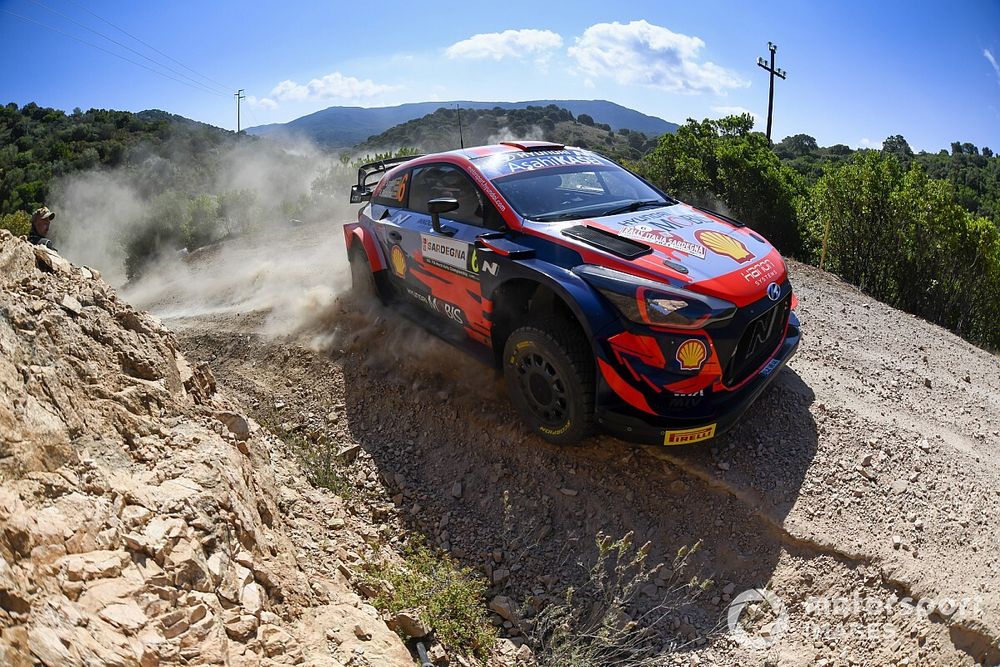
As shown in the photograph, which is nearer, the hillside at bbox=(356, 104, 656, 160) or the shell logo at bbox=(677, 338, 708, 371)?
the shell logo at bbox=(677, 338, 708, 371)

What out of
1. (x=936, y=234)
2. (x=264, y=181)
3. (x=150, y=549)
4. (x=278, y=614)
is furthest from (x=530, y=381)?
(x=264, y=181)

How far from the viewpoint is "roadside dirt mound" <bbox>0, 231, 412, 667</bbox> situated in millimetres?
1960

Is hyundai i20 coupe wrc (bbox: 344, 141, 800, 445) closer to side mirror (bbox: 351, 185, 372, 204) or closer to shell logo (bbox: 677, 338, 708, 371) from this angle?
shell logo (bbox: 677, 338, 708, 371)

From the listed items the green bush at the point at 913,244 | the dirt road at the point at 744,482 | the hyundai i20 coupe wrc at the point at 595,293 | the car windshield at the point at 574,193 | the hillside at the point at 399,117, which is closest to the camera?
the dirt road at the point at 744,482

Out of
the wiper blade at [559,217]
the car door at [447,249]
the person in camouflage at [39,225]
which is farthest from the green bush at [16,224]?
the wiper blade at [559,217]

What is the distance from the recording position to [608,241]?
3922mm

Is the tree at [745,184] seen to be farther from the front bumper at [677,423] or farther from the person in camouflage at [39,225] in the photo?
the person in camouflage at [39,225]

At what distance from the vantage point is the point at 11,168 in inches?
→ 1249

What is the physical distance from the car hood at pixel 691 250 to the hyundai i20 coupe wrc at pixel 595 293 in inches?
0.5

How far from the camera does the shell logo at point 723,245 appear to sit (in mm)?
3946

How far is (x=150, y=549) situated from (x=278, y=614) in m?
0.62

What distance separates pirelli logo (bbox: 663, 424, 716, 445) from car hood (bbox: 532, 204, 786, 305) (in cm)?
79

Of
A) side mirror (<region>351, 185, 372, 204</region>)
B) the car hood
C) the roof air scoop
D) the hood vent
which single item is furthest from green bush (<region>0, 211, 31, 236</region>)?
the car hood

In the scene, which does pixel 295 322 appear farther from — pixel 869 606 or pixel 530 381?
pixel 869 606
